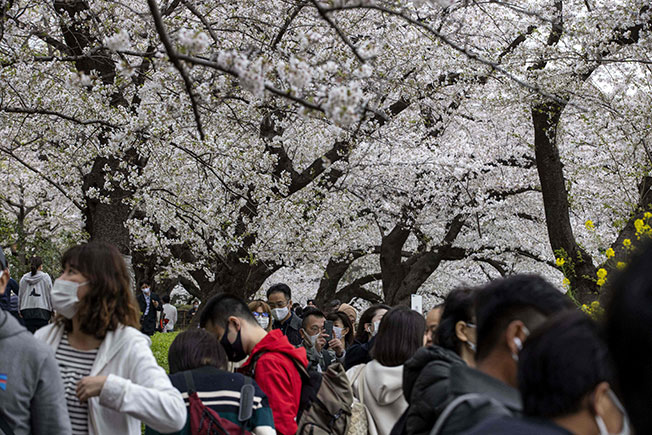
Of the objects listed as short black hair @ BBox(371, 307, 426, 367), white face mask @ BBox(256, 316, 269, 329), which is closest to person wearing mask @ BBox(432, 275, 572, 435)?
short black hair @ BBox(371, 307, 426, 367)

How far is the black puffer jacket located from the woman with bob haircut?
92 centimetres

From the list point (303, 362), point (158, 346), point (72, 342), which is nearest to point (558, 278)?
point (158, 346)

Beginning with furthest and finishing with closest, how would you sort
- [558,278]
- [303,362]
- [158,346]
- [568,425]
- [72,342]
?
[558,278]
[158,346]
[303,362]
[72,342]
[568,425]

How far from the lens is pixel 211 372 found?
350 cm

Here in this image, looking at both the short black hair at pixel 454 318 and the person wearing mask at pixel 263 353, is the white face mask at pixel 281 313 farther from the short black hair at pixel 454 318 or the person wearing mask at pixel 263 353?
the short black hair at pixel 454 318

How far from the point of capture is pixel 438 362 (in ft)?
9.29

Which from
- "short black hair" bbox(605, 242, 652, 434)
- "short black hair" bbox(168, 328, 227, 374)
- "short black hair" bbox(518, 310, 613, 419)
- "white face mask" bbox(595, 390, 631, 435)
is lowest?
"short black hair" bbox(168, 328, 227, 374)

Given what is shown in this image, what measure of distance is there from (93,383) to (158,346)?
1202cm

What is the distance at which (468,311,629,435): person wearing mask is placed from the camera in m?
1.50

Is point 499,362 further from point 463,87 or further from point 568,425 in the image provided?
point 463,87

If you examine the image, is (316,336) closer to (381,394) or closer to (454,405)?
(381,394)

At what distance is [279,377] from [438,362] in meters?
1.42

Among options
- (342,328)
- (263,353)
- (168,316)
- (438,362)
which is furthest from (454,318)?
(168,316)

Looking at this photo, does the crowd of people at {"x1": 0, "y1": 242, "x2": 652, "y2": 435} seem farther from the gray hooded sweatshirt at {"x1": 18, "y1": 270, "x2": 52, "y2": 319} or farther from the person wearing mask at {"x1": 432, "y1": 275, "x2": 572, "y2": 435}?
the gray hooded sweatshirt at {"x1": 18, "y1": 270, "x2": 52, "y2": 319}
